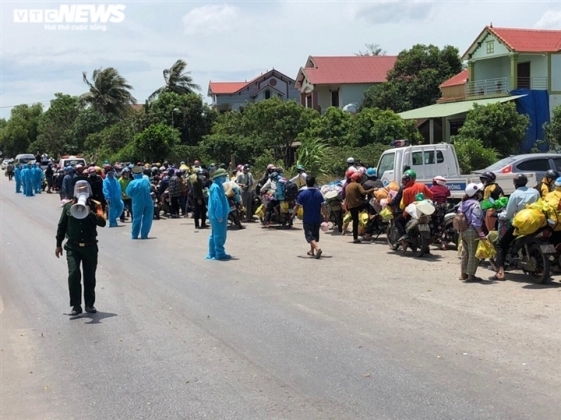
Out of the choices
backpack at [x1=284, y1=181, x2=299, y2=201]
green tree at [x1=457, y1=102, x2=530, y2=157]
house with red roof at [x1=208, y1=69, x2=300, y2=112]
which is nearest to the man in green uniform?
backpack at [x1=284, y1=181, x2=299, y2=201]

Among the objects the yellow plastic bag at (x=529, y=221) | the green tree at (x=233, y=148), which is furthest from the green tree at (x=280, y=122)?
the yellow plastic bag at (x=529, y=221)

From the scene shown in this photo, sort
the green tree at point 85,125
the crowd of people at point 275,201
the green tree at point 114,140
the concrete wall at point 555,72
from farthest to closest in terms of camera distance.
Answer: the green tree at point 85,125, the green tree at point 114,140, the concrete wall at point 555,72, the crowd of people at point 275,201

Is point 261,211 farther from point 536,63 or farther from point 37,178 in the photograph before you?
point 536,63

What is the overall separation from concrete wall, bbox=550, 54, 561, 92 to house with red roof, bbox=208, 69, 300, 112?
4082cm

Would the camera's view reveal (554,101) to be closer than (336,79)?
Yes

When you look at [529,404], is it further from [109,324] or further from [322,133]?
[322,133]

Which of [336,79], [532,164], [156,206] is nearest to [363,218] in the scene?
[532,164]

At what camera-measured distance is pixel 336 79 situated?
62062 millimetres

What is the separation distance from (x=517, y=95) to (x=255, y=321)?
35.0 meters

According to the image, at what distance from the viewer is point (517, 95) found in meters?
40.6

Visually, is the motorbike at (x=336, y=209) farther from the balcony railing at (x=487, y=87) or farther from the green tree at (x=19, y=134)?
the green tree at (x=19, y=134)

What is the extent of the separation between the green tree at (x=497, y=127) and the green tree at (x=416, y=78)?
17.4 metres

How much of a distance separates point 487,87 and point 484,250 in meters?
34.4

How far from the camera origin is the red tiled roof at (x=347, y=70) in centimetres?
6206
